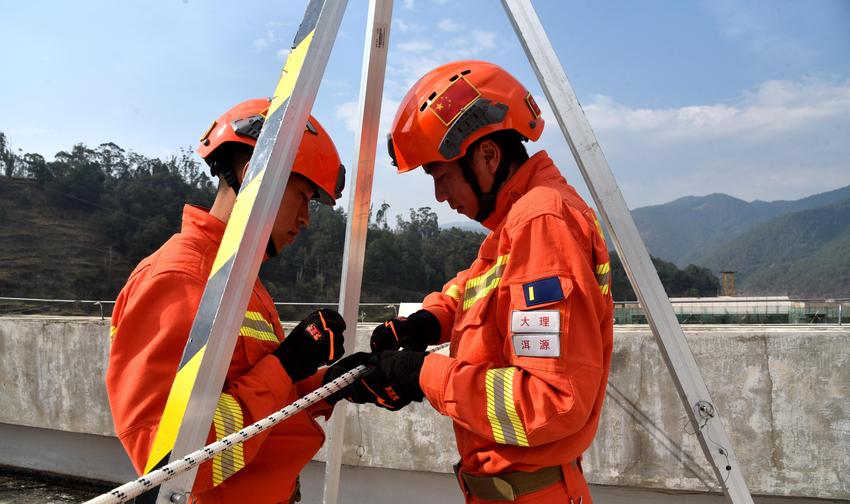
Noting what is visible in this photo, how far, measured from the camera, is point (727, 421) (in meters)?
3.83

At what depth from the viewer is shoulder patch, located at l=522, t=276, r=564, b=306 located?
5.51 ft

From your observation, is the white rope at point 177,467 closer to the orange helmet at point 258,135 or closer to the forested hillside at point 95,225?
the orange helmet at point 258,135

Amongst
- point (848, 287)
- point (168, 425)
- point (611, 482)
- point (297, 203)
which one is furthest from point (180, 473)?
point (848, 287)

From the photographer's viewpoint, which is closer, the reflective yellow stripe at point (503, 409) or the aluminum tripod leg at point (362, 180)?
the reflective yellow stripe at point (503, 409)

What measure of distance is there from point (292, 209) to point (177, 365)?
817mm

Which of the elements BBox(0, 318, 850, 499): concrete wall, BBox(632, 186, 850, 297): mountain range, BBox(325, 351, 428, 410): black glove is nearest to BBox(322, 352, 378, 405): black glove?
BBox(325, 351, 428, 410): black glove

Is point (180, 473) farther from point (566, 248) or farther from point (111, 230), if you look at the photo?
point (111, 230)

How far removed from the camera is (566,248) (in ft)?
5.71

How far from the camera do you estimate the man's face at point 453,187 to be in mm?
2371

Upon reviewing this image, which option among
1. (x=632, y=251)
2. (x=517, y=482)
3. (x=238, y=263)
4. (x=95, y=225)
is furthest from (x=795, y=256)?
(x=238, y=263)

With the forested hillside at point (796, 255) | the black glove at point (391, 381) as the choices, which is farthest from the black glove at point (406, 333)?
the forested hillside at point (796, 255)

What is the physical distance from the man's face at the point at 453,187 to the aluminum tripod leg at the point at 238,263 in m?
0.80

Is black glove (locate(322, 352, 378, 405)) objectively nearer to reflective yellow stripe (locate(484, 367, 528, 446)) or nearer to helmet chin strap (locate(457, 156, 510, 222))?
reflective yellow stripe (locate(484, 367, 528, 446))

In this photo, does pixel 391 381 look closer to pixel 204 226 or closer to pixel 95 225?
pixel 204 226
